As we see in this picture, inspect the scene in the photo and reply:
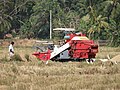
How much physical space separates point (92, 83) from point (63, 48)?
8.11m

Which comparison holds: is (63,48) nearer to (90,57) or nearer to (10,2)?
(90,57)

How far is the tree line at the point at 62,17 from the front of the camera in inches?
1510

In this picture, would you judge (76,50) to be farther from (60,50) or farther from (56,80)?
(56,80)

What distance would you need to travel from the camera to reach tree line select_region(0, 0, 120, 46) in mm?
38344

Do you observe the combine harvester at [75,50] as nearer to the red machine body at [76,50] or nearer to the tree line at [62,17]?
the red machine body at [76,50]

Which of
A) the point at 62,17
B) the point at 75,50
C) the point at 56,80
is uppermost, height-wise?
the point at 56,80

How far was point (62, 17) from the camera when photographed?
150ft

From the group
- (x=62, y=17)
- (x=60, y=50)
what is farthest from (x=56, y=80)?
(x=62, y=17)

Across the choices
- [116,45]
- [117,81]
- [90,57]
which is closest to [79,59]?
[90,57]

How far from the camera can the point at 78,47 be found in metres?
17.4

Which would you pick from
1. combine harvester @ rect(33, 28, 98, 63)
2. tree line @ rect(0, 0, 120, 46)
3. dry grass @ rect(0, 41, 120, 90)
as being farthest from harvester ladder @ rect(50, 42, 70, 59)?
tree line @ rect(0, 0, 120, 46)

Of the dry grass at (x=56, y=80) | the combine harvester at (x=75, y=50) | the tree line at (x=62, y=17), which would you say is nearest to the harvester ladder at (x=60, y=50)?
the combine harvester at (x=75, y=50)

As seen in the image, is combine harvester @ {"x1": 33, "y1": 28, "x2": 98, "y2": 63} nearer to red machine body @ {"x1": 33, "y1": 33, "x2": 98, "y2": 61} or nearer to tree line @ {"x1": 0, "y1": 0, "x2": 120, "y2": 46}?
red machine body @ {"x1": 33, "y1": 33, "x2": 98, "y2": 61}

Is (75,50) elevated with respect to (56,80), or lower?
lower
